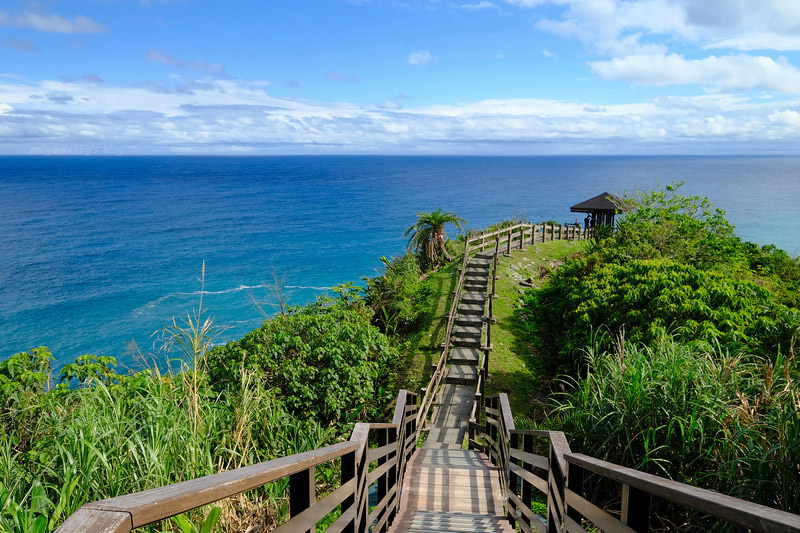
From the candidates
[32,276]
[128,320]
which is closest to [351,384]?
[128,320]

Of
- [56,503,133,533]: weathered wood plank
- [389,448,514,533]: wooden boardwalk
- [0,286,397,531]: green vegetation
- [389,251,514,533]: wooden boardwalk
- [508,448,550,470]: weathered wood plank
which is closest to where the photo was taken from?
[56,503,133,533]: weathered wood plank

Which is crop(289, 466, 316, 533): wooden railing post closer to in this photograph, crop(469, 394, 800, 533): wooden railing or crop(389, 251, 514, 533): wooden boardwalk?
crop(469, 394, 800, 533): wooden railing

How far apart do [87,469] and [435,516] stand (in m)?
3.30

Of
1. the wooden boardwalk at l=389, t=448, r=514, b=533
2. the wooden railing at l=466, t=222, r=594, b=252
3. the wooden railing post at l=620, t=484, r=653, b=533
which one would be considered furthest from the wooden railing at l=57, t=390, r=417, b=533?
the wooden railing at l=466, t=222, r=594, b=252

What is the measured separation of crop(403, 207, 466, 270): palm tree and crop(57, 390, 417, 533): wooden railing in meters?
18.0

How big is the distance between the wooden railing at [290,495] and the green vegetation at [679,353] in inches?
103

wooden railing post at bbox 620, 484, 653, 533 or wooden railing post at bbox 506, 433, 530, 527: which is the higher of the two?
wooden railing post at bbox 620, 484, 653, 533

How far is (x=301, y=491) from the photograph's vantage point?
218cm

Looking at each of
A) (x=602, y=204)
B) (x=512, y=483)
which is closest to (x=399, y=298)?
(x=512, y=483)

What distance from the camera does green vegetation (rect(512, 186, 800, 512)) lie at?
4.34 m

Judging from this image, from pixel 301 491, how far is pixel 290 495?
137 mm

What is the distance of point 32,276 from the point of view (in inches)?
1608

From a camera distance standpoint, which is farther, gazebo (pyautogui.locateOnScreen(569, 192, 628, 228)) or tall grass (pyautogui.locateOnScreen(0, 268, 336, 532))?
gazebo (pyautogui.locateOnScreen(569, 192, 628, 228))

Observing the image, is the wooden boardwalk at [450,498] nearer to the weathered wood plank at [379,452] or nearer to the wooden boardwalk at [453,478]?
the wooden boardwalk at [453,478]
